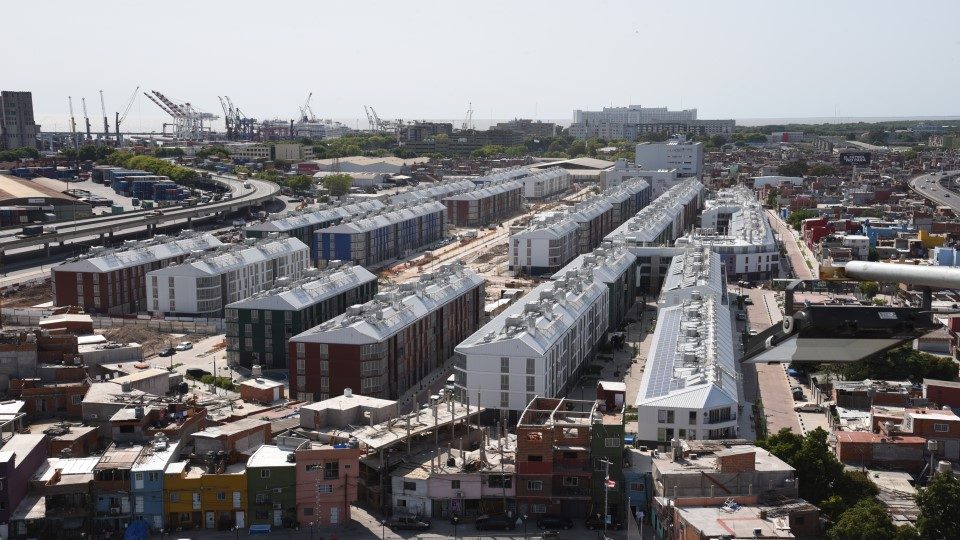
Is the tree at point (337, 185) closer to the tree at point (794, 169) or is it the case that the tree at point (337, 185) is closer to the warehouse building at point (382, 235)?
the warehouse building at point (382, 235)

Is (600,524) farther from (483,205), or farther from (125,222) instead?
(483,205)

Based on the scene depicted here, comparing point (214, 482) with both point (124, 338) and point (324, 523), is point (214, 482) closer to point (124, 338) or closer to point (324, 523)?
point (324, 523)

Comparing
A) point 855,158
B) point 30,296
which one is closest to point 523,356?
point 30,296

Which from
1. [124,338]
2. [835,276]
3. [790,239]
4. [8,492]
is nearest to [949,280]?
[835,276]

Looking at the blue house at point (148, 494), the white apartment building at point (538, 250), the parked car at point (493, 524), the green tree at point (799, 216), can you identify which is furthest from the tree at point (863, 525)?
the green tree at point (799, 216)

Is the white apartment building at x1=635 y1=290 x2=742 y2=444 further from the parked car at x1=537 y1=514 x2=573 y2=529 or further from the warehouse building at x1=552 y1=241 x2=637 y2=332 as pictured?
the warehouse building at x1=552 y1=241 x2=637 y2=332

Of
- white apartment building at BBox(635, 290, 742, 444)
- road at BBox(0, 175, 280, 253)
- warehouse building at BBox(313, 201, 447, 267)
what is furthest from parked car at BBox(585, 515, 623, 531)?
road at BBox(0, 175, 280, 253)

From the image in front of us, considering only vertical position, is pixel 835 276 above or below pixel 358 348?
above
